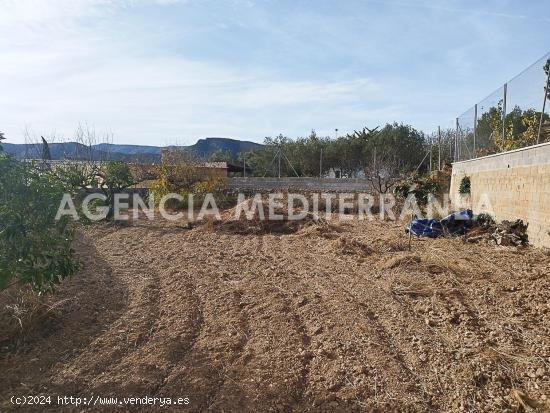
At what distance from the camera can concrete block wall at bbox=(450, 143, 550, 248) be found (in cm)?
633

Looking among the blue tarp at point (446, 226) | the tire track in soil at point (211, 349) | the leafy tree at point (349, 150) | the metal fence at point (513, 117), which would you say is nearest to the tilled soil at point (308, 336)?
the tire track in soil at point (211, 349)

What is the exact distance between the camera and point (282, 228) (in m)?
10.0

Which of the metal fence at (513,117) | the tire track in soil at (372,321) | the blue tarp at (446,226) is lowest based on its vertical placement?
the tire track in soil at (372,321)

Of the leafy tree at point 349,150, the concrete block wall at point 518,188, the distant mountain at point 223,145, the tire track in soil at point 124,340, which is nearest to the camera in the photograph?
the tire track in soil at point 124,340

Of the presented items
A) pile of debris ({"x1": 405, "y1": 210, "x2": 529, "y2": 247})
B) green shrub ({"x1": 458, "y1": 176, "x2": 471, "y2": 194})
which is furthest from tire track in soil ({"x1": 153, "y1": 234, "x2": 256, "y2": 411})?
green shrub ({"x1": 458, "y1": 176, "x2": 471, "y2": 194})

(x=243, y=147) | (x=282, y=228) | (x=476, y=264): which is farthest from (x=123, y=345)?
(x=243, y=147)

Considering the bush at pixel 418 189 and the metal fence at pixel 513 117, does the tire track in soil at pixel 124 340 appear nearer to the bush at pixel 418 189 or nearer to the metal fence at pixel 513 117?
the metal fence at pixel 513 117

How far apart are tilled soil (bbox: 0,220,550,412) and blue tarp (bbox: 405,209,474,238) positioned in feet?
6.59

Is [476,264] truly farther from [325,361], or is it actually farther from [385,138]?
[385,138]

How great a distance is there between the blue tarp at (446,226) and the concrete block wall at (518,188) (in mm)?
583

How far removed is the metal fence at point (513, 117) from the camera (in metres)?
6.96

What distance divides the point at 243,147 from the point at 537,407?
29.4 meters

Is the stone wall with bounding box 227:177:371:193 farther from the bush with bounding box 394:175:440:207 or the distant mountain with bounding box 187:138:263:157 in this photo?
the distant mountain with bounding box 187:138:263:157

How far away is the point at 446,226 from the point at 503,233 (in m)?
1.41
